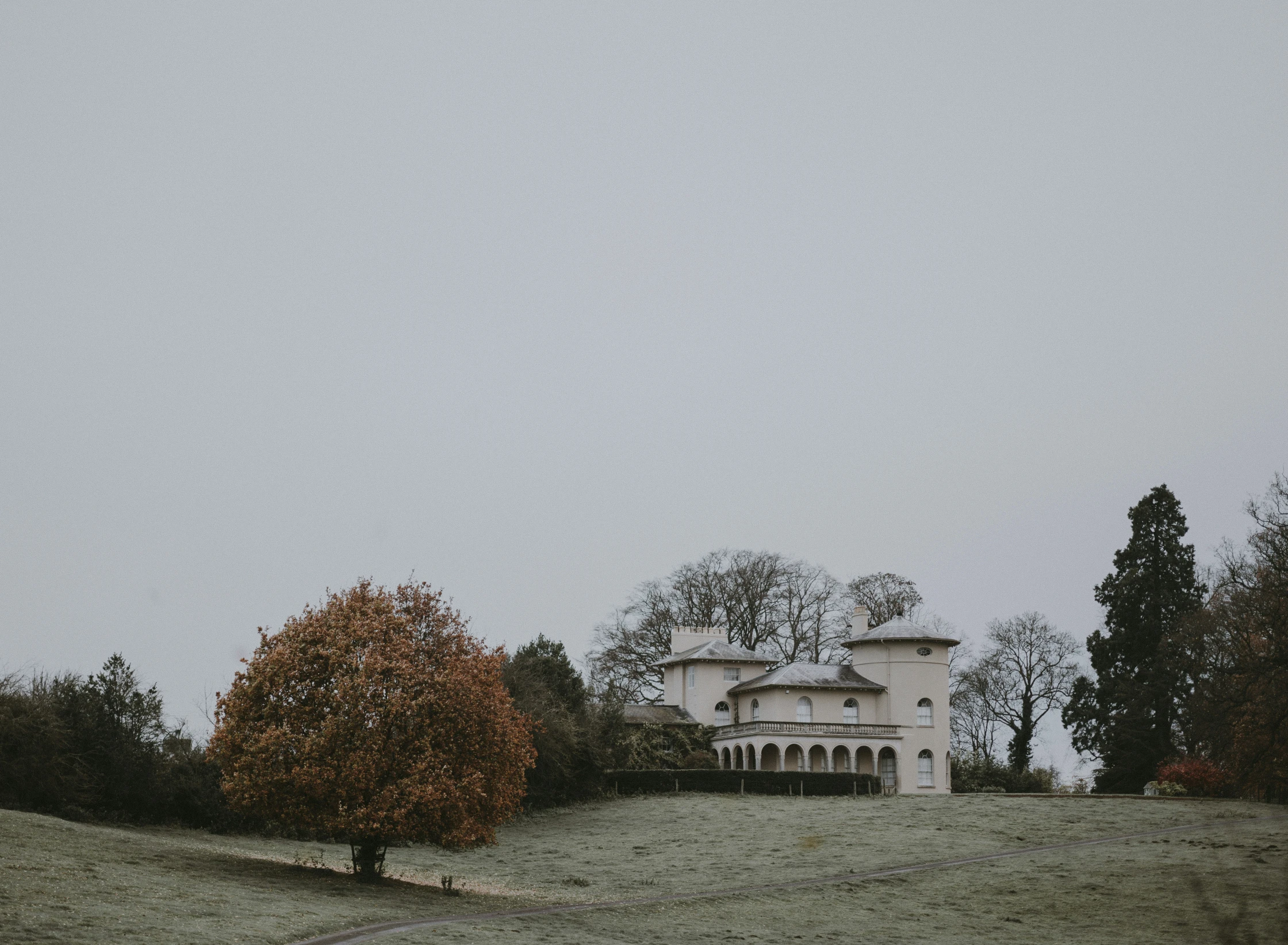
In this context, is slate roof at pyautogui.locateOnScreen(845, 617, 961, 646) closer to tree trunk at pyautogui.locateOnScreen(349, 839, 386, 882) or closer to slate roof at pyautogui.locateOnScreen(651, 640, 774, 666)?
slate roof at pyautogui.locateOnScreen(651, 640, 774, 666)

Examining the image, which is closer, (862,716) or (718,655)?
(862,716)

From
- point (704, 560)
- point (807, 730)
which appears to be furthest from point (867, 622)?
point (704, 560)

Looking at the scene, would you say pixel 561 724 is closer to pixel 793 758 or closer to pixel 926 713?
pixel 793 758

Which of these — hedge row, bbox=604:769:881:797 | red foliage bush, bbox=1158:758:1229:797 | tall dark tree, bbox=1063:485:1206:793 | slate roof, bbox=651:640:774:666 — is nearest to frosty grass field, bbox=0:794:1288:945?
red foliage bush, bbox=1158:758:1229:797

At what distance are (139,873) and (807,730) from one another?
132ft

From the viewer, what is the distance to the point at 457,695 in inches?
971

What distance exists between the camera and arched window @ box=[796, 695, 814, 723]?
57281 mm

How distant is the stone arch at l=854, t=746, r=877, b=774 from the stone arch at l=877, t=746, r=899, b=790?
13.1 inches

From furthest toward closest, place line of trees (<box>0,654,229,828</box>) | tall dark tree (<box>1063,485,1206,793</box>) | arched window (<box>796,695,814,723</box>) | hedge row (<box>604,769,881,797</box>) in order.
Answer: arched window (<box>796,695,814,723</box>)
tall dark tree (<box>1063,485,1206,793</box>)
hedge row (<box>604,769,881,797</box>)
line of trees (<box>0,654,229,828</box>)

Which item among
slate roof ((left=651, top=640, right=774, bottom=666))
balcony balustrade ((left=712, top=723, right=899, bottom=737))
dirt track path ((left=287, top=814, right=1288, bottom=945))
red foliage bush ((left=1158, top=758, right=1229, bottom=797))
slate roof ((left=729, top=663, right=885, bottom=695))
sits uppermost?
slate roof ((left=651, top=640, right=774, bottom=666))

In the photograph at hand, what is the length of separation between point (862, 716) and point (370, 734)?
39.2 meters

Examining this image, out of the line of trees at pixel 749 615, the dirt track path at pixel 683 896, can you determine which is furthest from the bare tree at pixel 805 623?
the dirt track path at pixel 683 896

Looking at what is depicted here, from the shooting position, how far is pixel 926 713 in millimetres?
57188

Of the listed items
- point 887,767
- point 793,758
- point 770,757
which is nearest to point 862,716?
point 887,767
